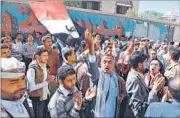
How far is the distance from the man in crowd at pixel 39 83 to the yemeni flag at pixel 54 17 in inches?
25.1

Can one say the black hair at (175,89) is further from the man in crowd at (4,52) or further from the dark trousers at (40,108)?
the man in crowd at (4,52)

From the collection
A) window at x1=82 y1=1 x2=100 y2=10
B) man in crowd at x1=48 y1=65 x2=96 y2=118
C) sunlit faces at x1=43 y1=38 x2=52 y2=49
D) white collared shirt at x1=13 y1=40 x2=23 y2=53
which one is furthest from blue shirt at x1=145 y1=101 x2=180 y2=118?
window at x1=82 y1=1 x2=100 y2=10

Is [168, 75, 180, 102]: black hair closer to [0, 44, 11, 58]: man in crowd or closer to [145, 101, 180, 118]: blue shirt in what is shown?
[145, 101, 180, 118]: blue shirt

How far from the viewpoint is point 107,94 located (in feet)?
12.2

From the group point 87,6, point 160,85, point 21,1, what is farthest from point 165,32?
point 87,6

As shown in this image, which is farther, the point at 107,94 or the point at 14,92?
the point at 107,94

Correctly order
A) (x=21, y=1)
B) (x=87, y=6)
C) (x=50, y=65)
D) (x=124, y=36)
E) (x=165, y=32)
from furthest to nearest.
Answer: (x=87, y=6), (x=165, y=32), (x=124, y=36), (x=21, y=1), (x=50, y=65)

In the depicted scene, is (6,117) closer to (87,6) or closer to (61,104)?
(61,104)

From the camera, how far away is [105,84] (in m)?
3.69

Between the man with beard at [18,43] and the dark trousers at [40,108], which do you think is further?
the man with beard at [18,43]

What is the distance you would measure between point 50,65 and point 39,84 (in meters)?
0.67

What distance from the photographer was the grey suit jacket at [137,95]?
12.1ft

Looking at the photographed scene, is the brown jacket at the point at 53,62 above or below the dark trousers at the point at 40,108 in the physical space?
above

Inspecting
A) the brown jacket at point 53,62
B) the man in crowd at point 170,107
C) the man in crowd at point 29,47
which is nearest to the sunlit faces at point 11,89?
the brown jacket at point 53,62
